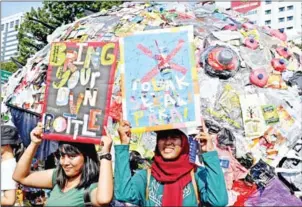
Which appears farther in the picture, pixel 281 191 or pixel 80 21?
pixel 80 21

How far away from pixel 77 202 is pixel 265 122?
7.55 feet

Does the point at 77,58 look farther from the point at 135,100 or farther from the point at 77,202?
the point at 77,202

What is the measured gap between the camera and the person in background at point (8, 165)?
4730mm

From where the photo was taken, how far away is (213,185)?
13.3 ft

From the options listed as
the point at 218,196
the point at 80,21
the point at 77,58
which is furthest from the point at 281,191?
the point at 80,21

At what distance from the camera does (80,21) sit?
6.71 m

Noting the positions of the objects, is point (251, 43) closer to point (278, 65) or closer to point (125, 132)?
point (278, 65)

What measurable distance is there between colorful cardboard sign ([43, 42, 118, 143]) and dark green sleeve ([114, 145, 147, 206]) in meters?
0.27

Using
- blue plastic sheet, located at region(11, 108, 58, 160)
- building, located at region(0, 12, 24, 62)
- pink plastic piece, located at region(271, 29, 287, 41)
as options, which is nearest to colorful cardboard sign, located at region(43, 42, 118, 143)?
blue plastic sheet, located at region(11, 108, 58, 160)

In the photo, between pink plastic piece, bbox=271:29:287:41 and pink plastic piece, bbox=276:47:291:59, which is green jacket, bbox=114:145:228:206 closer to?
pink plastic piece, bbox=276:47:291:59

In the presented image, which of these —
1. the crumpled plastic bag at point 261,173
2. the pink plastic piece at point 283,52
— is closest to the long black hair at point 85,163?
the crumpled plastic bag at point 261,173

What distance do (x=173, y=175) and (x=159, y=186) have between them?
0.12m

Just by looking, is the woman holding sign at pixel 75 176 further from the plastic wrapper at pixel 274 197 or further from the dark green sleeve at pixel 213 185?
the plastic wrapper at pixel 274 197

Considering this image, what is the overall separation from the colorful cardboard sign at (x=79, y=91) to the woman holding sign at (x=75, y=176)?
4.3 inches
